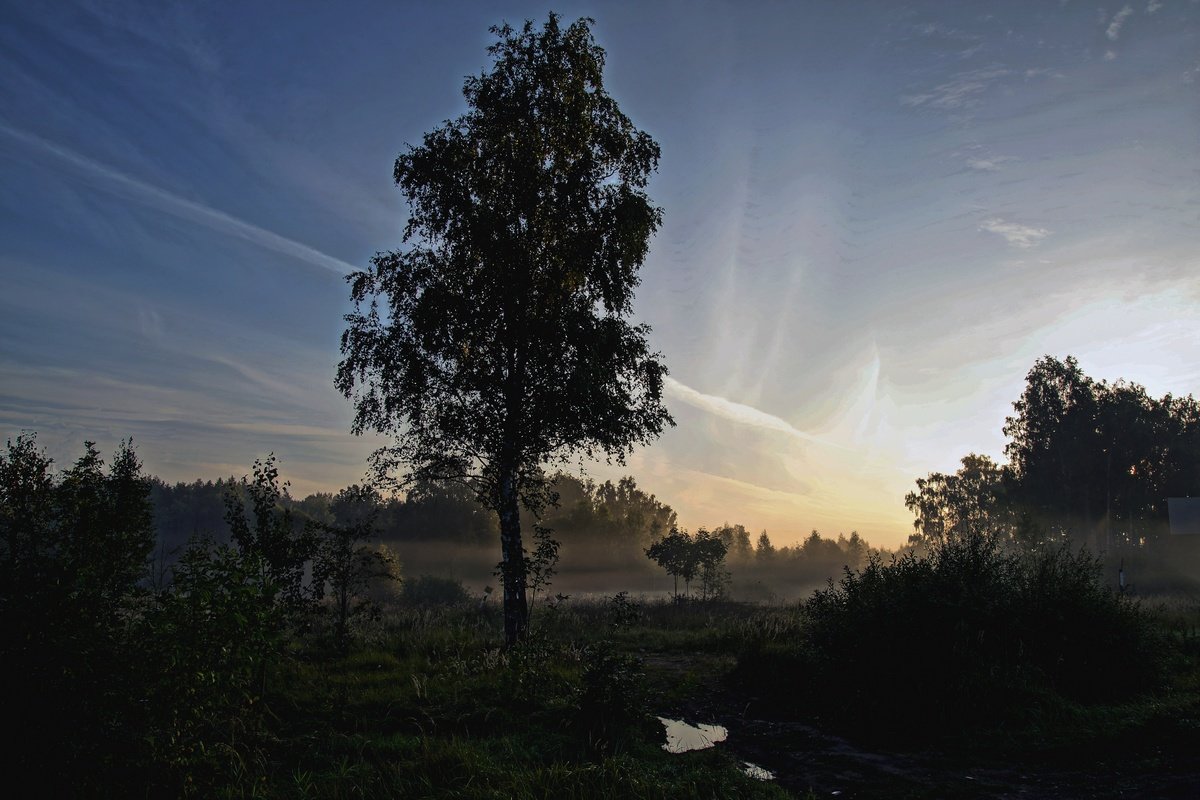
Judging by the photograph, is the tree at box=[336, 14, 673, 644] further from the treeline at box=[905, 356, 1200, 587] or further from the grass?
the treeline at box=[905, 356, 1200, 587]

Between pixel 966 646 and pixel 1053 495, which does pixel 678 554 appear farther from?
pixel 1053 495

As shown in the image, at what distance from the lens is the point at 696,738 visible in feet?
32.5

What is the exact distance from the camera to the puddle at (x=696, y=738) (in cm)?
826

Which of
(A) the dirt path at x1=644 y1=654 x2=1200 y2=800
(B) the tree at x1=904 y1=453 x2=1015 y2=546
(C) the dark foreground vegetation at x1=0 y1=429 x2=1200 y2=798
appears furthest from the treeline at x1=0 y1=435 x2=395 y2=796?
(B) the tree at x1=904 y1=453 x2=1015 y2=546

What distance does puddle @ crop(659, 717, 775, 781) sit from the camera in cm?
826

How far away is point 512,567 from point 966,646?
30.9 feet

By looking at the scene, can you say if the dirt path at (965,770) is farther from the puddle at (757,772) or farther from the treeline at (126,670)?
the treeline at (126,670)

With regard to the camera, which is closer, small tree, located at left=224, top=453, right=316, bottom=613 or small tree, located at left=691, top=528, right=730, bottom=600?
small tree, located at left=224, top=453, right=316, bottom=613

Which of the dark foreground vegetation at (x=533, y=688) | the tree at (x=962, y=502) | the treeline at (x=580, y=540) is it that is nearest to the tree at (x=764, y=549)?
the treeline at (x=580, y=540)

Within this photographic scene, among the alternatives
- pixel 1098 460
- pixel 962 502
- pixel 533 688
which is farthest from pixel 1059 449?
pixel 533 688

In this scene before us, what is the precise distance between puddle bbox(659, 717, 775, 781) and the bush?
7.46ft

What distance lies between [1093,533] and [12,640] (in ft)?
248

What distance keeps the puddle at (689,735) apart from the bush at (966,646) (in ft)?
7.34

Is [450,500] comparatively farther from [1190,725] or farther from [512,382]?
[1190,725]
